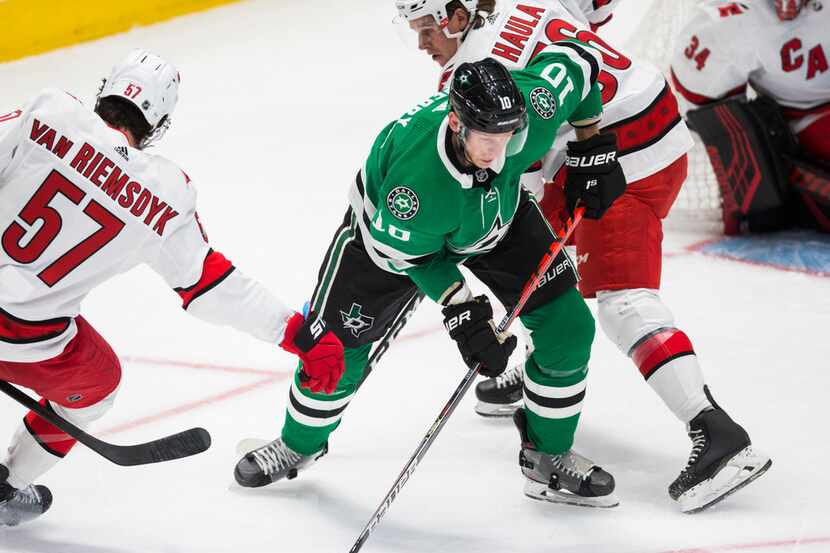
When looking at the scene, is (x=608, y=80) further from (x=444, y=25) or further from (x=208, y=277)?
(x=208, y=277)

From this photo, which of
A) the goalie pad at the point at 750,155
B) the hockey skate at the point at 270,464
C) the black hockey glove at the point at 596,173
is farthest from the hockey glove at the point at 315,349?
the goalie pad at the point at 750,155

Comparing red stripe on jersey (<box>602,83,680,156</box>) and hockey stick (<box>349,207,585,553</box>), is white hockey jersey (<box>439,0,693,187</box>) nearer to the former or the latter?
red stripe on jersey (<box>602,83,680,156</box>)

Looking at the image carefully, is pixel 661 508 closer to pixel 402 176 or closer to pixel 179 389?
pixel 402 176

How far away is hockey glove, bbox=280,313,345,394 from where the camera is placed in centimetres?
240

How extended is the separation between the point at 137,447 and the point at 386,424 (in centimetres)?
82

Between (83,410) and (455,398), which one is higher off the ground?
(83,410)

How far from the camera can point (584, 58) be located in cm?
260

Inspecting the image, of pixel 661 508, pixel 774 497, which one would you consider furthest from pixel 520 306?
pixel 774 497

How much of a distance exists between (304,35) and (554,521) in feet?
15.0

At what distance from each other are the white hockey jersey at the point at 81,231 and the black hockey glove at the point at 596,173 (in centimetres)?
70

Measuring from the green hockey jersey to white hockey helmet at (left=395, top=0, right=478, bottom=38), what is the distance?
0.21 meters

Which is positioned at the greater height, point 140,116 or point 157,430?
point 140,116

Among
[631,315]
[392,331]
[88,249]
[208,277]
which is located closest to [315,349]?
[208,277]

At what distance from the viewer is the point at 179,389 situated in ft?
11.1
